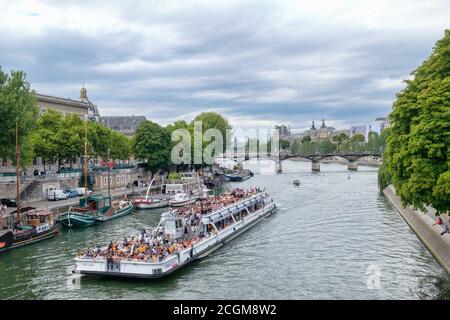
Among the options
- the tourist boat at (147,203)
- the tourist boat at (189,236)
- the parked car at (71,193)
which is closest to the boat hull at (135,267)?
the tourist boat at (189,236)

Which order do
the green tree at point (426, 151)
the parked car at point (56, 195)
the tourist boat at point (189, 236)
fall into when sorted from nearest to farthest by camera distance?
the green tree at point (426, 151), the tourist boat at point (189, 236), the parked car at point (56, 195)

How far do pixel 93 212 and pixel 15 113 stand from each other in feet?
45.2

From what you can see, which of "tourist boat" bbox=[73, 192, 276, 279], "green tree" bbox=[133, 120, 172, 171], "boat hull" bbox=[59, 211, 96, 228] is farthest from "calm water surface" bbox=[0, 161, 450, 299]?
"green tree" bbox=[133, 120, 172, 171]

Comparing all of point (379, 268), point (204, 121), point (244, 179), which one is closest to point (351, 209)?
point (379, 268)

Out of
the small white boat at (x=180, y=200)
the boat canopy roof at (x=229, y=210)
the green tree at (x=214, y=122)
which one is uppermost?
the green tree at (x=214, y=122)

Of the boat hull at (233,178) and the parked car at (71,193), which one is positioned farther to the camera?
the boat hull at (233,178)

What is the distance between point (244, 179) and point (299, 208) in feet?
201

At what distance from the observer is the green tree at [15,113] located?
5578 centimetres

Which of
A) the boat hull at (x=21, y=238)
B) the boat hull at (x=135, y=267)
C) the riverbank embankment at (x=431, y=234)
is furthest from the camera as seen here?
the boat hull at (x=21, y=238)

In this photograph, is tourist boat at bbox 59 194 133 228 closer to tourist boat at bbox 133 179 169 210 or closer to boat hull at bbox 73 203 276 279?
tourist boat at bbox 133 179 169 210

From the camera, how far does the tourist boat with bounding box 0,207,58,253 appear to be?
41438 millimetres

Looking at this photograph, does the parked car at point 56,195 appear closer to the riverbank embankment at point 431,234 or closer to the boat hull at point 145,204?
the boat hull at point 145,204

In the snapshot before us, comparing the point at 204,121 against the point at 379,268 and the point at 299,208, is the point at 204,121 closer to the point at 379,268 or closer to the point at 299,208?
the point at 299,208

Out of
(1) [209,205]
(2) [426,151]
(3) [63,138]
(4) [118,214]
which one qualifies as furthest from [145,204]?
(2) [426,151]
